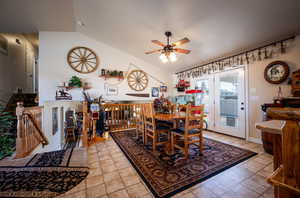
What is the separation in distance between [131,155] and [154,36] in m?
3.13

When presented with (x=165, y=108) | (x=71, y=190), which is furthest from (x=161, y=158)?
(x=71, y=190)

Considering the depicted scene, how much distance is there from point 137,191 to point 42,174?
156cm

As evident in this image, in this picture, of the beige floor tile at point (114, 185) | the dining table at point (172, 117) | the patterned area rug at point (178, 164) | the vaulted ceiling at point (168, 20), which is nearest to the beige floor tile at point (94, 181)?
the beige floor tile at point (114, 185)

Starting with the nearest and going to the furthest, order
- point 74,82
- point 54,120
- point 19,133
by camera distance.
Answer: point 19,133, point 74,82, point 54,120

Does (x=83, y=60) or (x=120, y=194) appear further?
(x=83, y=60)

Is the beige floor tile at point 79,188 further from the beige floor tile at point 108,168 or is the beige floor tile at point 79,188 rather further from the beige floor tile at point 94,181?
the beige floor tile at point 108,168

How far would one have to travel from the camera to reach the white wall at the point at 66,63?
158 inches

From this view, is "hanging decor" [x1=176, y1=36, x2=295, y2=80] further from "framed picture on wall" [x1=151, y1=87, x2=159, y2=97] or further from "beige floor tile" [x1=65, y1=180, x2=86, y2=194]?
"beige floor tile" [x1=65, y1=180, x2=86, y2=194]

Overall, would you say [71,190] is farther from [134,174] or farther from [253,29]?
[253,29]

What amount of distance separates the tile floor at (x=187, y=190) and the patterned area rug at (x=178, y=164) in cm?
9

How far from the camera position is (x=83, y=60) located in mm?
4395

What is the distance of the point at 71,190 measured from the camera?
154 centimetres

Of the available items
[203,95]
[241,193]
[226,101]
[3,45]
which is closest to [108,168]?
[241,193]

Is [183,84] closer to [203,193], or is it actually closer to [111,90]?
[111,90]
